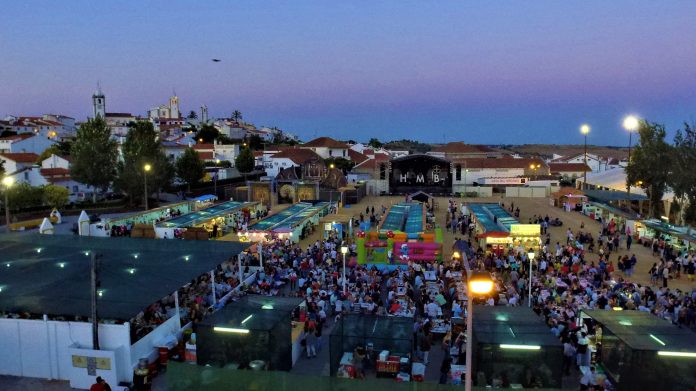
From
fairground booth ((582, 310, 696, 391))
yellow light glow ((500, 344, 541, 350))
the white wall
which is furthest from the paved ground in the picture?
yellow light glow ((500, 344, 541, 350))

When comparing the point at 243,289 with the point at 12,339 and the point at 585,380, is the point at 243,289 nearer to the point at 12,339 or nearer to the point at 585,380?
the point at 12,339

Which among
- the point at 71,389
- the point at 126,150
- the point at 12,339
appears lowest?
the point at 71,389

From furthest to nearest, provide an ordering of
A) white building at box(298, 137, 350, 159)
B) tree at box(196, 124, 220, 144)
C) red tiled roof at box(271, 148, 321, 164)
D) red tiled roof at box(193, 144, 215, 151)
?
tree at box(196, 124, 220, 144) → white building at box(298, 137, 350, 159) → red tiled roof at box(193, 144, 215, 151) → red tiled roof at box(271, 148, 321, 164)

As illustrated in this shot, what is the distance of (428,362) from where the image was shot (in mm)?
10875

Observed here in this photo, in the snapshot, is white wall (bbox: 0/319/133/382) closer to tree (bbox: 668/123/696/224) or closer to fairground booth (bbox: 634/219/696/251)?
fairground booth (bbox: 634/219/696/251)

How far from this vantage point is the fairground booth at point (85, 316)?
10016 millimetres

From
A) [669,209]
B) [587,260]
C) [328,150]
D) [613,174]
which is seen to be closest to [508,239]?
[587,260]

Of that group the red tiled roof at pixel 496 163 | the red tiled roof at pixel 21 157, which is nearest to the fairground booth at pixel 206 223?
the red tiled roof at pixel 21 157

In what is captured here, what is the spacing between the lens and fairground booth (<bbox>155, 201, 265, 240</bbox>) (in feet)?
78.2

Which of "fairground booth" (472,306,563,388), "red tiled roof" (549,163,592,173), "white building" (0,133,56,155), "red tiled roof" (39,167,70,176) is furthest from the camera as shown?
"red tiled roof" (549,163,592,173)

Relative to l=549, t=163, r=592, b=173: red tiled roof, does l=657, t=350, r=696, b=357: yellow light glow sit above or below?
below

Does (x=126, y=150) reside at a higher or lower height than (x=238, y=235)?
higher

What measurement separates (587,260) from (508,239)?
3859mm

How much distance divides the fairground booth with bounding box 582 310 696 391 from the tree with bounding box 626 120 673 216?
79.4ft
